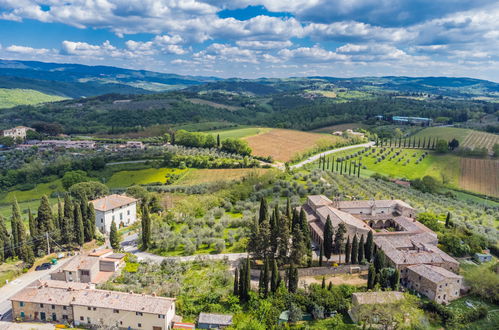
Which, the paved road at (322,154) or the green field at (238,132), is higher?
the green field at (238,132)

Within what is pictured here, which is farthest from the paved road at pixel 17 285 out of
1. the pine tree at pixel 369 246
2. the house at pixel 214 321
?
the pine tree at pixel 369 246

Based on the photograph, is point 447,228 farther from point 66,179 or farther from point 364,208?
point 66,179

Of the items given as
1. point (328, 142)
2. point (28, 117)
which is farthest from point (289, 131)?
point (28, 117)

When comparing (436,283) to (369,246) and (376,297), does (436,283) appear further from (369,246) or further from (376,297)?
(369,246)

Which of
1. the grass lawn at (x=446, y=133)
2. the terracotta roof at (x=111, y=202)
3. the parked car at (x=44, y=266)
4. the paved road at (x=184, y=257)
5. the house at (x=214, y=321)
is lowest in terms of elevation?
the parked car at (x=44, y=266)

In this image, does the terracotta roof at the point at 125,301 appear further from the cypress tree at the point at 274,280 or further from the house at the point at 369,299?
the house at the point at 369,299

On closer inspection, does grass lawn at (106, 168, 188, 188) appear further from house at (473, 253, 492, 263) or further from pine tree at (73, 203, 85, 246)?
house at (473, 253, 492, 263)

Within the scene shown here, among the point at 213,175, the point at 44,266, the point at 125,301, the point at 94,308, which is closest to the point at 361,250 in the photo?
the point at 125,301
